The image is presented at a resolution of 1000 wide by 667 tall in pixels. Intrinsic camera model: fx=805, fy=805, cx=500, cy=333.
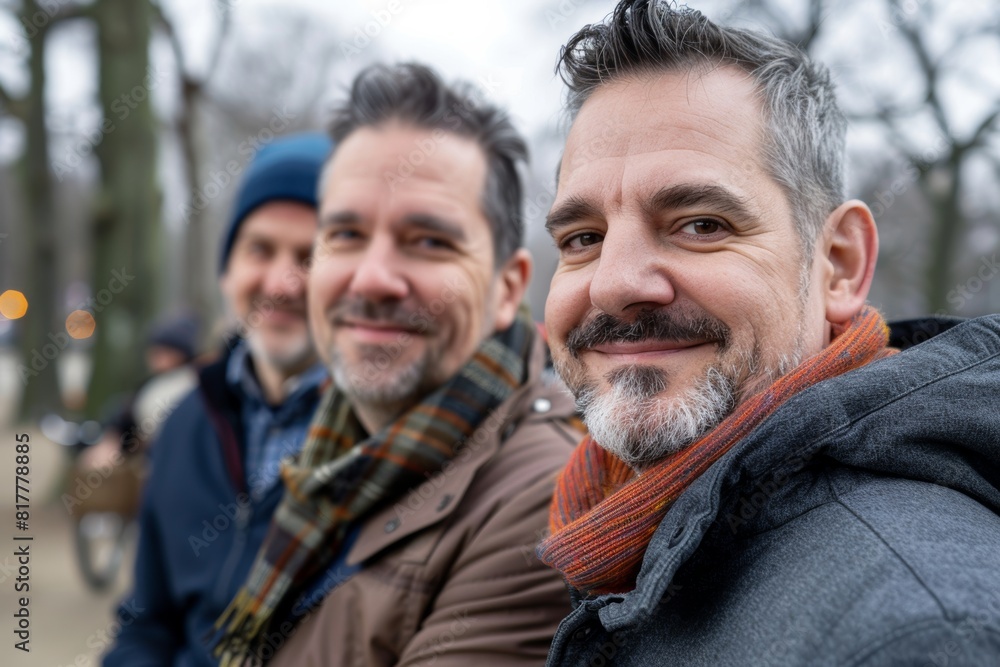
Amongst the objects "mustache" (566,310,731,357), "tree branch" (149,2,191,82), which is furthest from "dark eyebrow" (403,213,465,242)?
"tree branch" (149,2,191,82)

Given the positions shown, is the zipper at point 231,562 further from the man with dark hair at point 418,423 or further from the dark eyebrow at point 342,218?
the dark eyebrow at point 342,218

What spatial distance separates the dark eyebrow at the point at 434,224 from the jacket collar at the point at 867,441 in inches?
51.1

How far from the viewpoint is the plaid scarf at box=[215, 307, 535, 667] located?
2.15 meters

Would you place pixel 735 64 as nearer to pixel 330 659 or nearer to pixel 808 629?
pixel 808 629

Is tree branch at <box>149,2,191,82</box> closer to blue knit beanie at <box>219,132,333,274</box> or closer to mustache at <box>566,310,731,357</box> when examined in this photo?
blue knit beanie at <box>219,132,333,274</box>

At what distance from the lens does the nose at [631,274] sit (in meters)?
1.40

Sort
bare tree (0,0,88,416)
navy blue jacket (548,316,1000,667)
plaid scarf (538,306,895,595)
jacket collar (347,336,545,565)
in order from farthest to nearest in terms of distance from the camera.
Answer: bare tree (0,0,88,416), jacket collar (347,336,545,565), plaid scarf (538,306,895,595), navy blue jacket (548,316,1000,667)

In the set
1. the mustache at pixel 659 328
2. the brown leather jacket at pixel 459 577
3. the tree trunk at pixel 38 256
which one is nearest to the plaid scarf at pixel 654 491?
the mustache at pixel 659 328

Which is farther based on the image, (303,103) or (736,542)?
(303,103)

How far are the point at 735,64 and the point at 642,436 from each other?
0.73m

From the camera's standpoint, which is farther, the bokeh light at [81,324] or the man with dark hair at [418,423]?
the bokeh light at [81,324]

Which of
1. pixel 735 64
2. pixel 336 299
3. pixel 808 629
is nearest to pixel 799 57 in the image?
pixel 735 64

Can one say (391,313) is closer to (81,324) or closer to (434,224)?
(434,224)

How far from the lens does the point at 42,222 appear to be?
10.3 meters
